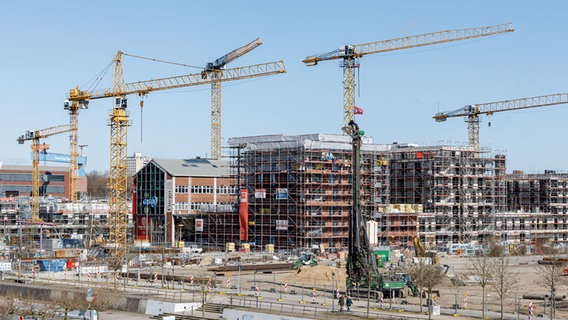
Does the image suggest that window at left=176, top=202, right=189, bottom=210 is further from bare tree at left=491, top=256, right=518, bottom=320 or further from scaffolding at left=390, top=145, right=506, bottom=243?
bare tree at left=491, top=256, right=518, bottom=320

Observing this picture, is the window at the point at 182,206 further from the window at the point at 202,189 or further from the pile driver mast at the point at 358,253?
the pile driver mast at the point at 358,253

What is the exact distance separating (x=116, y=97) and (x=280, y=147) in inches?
930

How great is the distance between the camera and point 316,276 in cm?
7731

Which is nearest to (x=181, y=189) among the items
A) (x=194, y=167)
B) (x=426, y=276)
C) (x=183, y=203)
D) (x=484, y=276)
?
(x=183, y=203)

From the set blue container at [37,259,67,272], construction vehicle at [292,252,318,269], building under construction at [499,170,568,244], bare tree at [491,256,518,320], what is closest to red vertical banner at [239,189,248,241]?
construction vehicle at [292,252,318,269]

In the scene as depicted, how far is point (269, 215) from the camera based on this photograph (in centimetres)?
11550

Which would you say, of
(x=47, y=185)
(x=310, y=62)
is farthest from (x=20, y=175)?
(x=310, y=62)

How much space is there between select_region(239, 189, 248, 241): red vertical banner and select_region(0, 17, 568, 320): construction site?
0.21 meters

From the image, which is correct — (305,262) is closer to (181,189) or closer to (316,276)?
→ (316,276)

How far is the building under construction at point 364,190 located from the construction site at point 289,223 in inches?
8.0

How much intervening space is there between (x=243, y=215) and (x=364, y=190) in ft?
57.9

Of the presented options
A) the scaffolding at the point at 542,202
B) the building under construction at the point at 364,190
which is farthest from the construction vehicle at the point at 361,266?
the scaffolding at the point at 542,202

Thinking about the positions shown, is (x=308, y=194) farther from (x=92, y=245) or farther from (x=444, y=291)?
(x=444, y=291)

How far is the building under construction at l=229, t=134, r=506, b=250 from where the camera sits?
112062 millimetres
